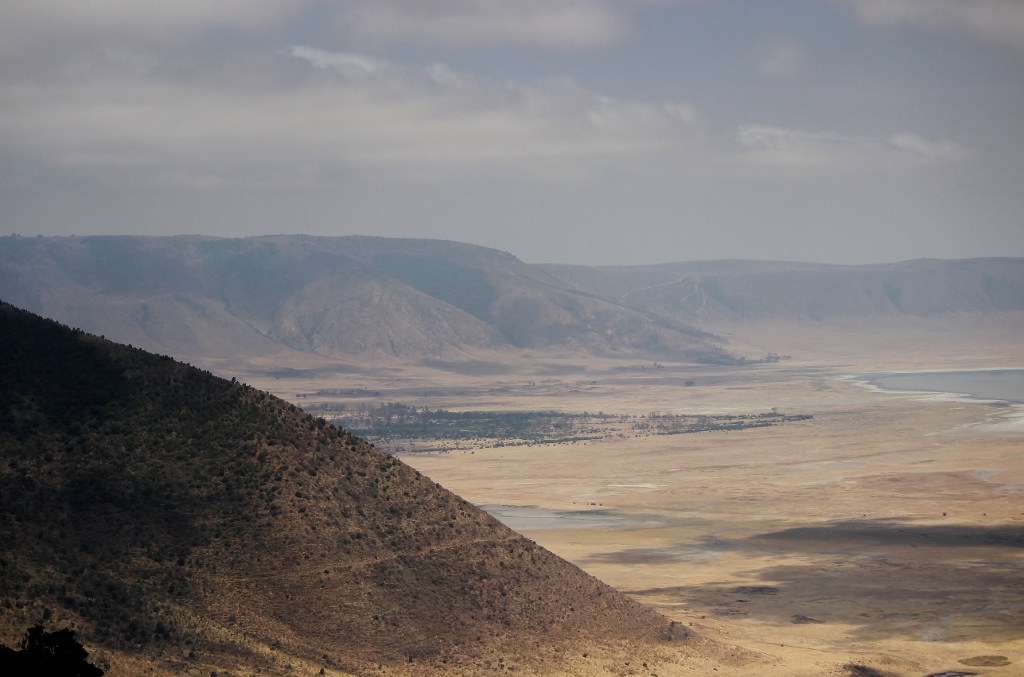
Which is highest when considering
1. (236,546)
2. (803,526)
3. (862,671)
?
(236,546)

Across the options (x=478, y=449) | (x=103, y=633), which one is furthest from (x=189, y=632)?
(x=478, y=449)

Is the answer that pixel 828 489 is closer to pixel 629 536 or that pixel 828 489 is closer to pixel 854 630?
pixel 629 536

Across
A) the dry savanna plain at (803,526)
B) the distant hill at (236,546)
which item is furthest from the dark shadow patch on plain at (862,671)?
the distant hill at (236,546)

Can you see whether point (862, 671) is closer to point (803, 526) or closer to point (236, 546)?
point (236, 546)

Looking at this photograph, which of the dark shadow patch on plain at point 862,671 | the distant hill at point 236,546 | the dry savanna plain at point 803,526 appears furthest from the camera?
the dry savanna plain at point 803,526

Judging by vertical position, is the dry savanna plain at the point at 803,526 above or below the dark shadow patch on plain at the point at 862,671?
above

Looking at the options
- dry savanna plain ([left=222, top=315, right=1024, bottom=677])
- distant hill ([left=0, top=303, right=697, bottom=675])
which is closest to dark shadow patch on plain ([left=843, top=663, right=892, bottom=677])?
dry savanna plain ([left=222, top=315, right=1024, bottom=677])

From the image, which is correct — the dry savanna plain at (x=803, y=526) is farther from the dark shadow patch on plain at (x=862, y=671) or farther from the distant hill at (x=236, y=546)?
the distant hill at (x=236, y=546)

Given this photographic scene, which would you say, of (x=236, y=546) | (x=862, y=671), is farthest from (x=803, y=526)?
(x=236, y=546)

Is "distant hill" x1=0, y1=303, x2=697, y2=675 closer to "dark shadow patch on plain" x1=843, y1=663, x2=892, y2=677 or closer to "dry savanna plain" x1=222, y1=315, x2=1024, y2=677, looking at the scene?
"dark shadow patch on plain" x1=843, y1=663, x2=892, y2=677
